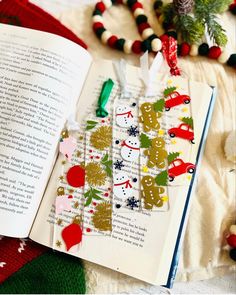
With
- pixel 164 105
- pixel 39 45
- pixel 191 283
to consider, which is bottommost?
pixel 191 283

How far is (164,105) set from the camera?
624mm

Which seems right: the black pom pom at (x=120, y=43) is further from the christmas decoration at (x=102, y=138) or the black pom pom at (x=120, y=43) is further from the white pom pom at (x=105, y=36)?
the christmas decoration at (x=102, y=138)

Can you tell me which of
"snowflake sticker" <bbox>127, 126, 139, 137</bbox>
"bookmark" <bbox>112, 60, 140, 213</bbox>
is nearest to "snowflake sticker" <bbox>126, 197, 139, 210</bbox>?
"bookmark" <bbox>112, 60, 140, 213</bbox>

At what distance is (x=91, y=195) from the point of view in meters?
0.57

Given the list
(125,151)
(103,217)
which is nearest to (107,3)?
(125,151)

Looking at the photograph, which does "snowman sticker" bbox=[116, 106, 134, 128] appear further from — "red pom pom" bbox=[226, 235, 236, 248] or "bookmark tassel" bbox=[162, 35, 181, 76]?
"red pom pom" bbox=[226, 235, 236, 248]

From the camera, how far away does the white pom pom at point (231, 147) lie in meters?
0.60

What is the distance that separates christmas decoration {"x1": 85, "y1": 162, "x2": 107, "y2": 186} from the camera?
581 millimetres

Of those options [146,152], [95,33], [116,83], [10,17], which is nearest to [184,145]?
[146,152]

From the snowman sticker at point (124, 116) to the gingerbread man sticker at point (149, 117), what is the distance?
0.06 feet

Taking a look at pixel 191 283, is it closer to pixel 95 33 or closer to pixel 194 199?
pixel 194 199

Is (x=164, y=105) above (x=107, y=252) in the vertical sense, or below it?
above

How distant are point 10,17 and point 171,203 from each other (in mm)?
456

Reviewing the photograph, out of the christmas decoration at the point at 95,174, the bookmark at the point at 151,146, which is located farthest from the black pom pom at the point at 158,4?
the christmas decoration at the point at 95,174
